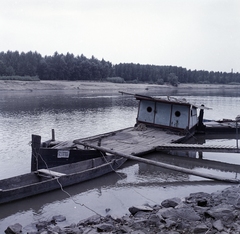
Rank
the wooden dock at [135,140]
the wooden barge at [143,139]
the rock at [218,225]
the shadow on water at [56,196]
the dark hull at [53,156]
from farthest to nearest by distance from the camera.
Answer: the wooden dock at [135,140] < the wooden barge at [143,139] < the dark hull at [53,156] < the shadow on water at [56,196] < the rock at [218,225]

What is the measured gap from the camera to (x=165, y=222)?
365 inches

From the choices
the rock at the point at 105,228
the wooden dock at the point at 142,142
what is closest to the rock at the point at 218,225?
the rock at the point at 105,228

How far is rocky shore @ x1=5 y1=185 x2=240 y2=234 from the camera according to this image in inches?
346

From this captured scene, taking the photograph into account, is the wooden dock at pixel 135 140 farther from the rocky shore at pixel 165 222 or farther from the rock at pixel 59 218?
the rocky shore at pixel 165 222

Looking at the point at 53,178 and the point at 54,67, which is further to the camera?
the point at 54,67

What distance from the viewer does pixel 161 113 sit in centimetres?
2372

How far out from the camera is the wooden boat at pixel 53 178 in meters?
12.0

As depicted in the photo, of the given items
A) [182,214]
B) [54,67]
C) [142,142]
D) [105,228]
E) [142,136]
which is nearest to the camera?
[105,228]

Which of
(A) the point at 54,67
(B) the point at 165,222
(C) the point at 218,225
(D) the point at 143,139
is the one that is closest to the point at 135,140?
(D) the point at 143,139

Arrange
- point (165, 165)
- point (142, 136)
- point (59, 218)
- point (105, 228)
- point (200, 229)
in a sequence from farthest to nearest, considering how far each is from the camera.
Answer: point (142, 136), point (165, 165), point (59, 218), point (105, 228), point (200, 229)

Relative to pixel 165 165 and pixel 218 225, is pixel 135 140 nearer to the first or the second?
pixel 165 165

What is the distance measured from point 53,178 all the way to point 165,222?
5473mm

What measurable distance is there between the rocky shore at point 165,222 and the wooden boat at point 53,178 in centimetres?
197

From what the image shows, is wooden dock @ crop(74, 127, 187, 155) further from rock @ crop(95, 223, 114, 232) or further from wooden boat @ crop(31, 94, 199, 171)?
rock @ crop(95, 223, 114, 232)
